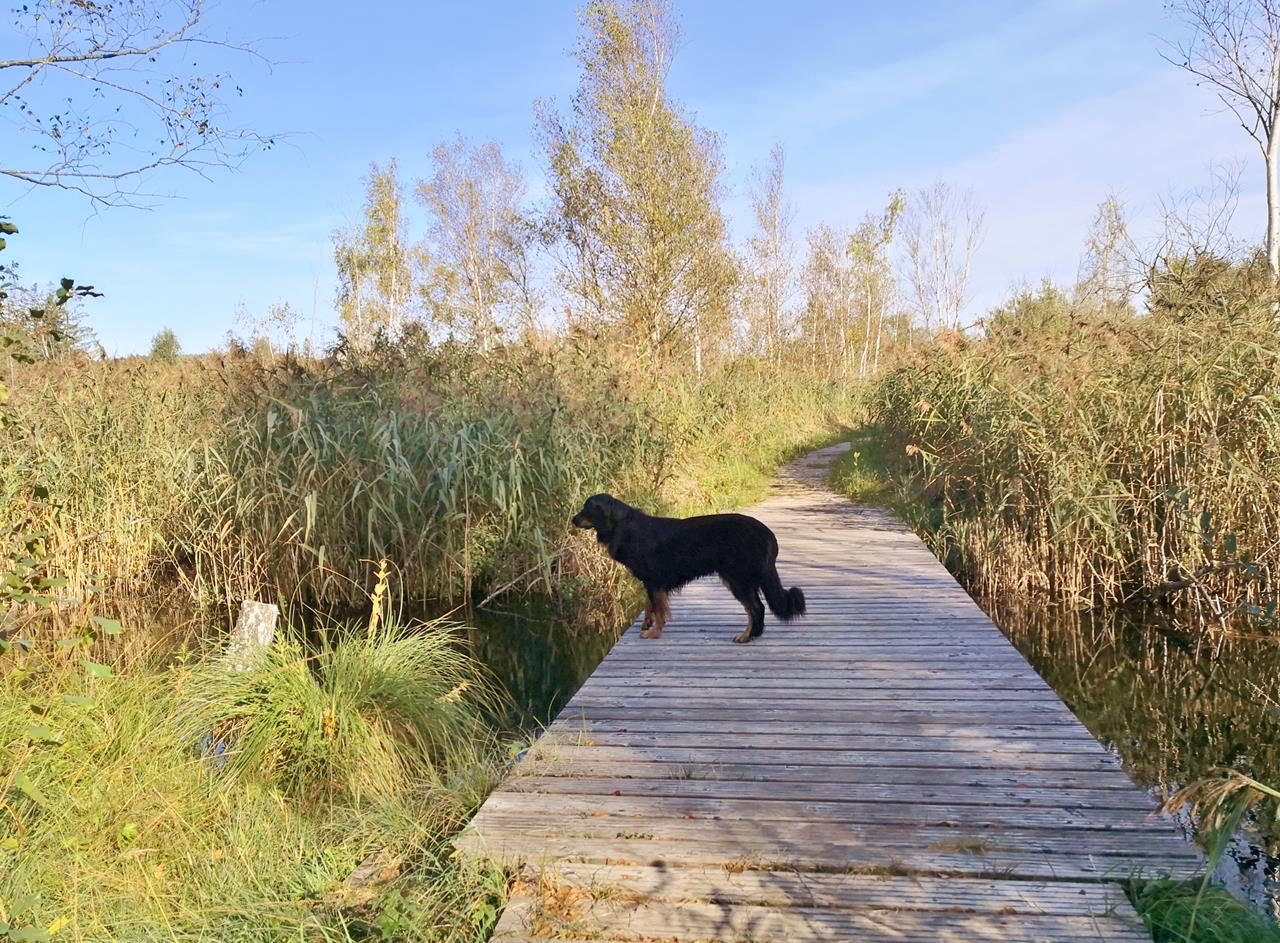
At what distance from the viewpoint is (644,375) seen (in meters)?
10.0

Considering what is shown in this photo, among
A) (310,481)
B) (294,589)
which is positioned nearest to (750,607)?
(310,481)

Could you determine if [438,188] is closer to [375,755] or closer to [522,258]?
[522,258]

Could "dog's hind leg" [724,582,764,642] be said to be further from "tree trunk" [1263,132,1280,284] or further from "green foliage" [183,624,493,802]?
"tree trunk" [1263,132,1280,284]

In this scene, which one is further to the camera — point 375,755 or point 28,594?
point 375,755

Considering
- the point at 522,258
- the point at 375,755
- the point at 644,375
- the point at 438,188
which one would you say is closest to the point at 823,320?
the point at 522,258

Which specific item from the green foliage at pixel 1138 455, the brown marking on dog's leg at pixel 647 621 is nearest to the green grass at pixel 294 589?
the brown marking on dog's leg at pixel 647 621

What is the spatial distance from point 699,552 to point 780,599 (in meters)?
0.53

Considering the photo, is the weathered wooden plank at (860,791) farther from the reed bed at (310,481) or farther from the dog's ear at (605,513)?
the reed bed at (310,481)

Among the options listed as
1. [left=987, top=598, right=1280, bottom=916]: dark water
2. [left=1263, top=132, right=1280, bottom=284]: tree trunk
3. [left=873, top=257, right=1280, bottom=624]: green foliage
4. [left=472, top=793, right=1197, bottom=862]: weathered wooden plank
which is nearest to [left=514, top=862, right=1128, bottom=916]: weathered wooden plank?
[left=472, top=793, right=1197, bottom=862]: weathered wooden plank

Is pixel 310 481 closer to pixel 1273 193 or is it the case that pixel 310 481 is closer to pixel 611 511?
pixel 611 511

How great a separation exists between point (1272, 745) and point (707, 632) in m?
2.90

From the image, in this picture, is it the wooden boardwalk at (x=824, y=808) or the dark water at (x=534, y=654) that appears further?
the dark water at (x=534, y=654)

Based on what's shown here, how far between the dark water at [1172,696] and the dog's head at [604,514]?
2.74 meters

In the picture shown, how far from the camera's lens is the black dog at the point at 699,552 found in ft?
14.6
